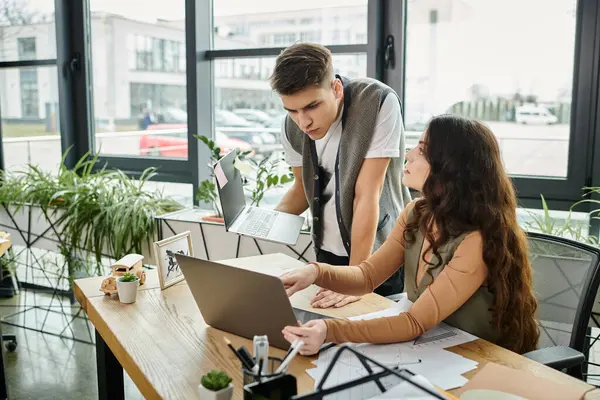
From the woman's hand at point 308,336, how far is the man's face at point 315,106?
73 centimetres

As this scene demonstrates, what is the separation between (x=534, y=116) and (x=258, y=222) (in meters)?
1.39

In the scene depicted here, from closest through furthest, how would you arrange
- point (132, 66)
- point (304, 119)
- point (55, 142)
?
point (304, 119) → point (132, 66) → point (55, 142)

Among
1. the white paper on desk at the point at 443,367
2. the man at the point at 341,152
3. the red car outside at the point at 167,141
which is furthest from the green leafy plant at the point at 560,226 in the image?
the red car outside at the point at 167,141

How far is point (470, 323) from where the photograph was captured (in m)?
1.58

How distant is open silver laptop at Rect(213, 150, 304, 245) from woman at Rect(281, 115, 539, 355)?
356 mm

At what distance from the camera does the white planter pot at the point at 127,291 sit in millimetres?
1775

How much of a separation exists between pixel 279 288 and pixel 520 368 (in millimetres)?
546

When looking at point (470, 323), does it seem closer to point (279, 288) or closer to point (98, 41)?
point (279, 288)

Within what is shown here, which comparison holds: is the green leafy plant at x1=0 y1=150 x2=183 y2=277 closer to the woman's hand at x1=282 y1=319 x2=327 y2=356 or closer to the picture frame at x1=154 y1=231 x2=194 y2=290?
the picture frame at x1=154 y1=231 x2=194 y2=290

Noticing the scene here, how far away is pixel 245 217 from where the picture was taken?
6.94 ft

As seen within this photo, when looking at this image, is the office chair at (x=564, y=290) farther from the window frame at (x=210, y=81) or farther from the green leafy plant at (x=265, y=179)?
the green leafy plant at (x=265, y=179)

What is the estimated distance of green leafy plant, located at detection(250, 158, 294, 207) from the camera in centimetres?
305

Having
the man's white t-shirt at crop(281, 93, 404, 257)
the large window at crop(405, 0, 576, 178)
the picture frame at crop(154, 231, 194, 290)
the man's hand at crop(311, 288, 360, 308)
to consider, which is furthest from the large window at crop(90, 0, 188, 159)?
the man's hand at crop(311, 288, 360, 308)

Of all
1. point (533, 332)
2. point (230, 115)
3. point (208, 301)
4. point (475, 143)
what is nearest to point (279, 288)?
point (208, 301)
